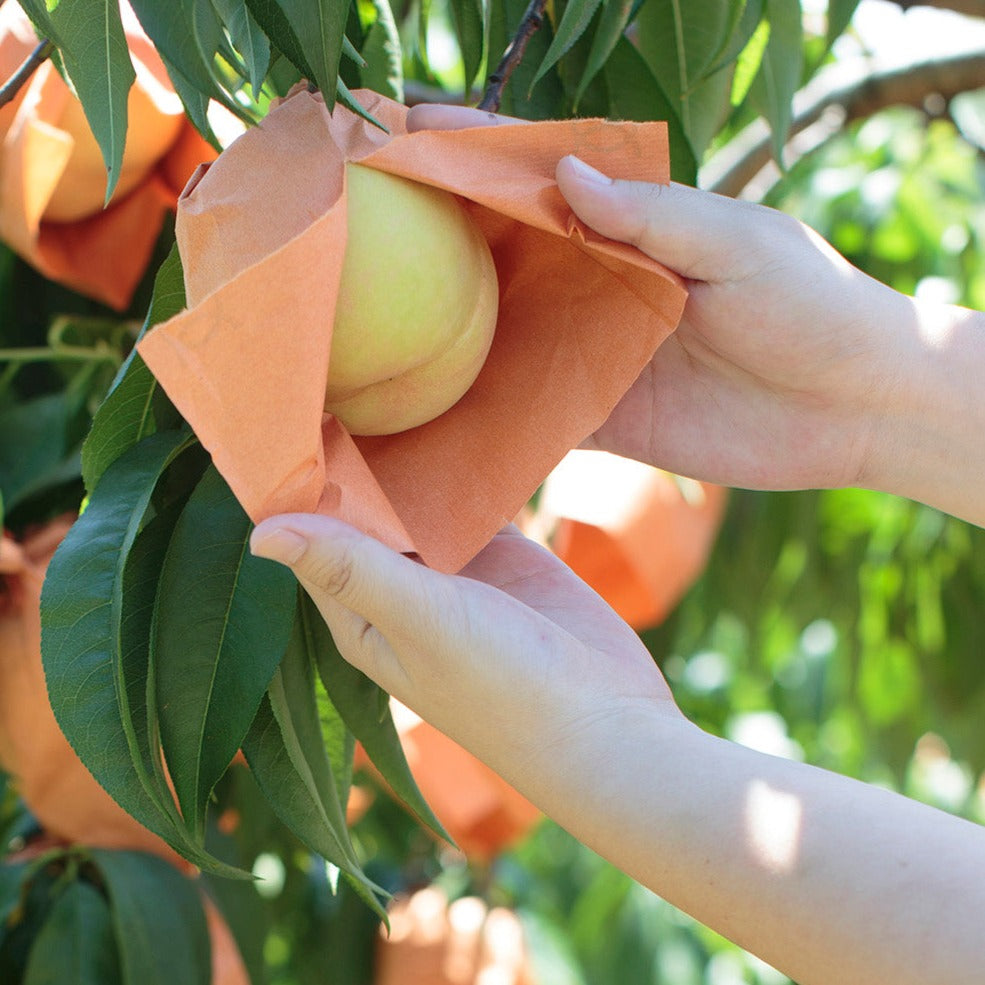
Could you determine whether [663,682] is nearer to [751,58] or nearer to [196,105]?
[196,105]

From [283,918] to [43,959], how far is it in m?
0.59

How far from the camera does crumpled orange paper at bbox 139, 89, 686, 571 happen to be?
1.51 ft

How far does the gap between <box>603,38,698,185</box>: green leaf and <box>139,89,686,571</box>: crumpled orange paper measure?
0.53ft

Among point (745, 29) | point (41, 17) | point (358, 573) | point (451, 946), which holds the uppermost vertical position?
point (41, 17)

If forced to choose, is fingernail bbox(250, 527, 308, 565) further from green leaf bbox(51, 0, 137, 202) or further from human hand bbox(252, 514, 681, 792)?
green leaf bbox(51, 0, 137, 202)

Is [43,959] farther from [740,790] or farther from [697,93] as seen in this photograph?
[697,93]

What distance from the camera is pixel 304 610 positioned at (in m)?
0.65

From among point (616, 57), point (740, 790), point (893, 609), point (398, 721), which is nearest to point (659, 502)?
point (398, 721)

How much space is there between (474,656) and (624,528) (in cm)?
53

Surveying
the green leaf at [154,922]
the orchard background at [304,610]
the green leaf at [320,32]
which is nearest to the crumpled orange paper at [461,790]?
the orchard background at [304,610]

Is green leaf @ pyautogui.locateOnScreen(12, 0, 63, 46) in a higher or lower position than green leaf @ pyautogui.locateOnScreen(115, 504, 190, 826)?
higher

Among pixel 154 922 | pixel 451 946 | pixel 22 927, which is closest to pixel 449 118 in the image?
pixel 154 922

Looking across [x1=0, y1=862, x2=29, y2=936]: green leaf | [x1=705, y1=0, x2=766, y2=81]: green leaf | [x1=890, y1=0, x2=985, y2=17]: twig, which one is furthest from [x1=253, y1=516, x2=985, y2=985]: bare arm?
[x1=890, y1=0, x2=985, y2=17]: twig

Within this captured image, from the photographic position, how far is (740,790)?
525 millimetres
